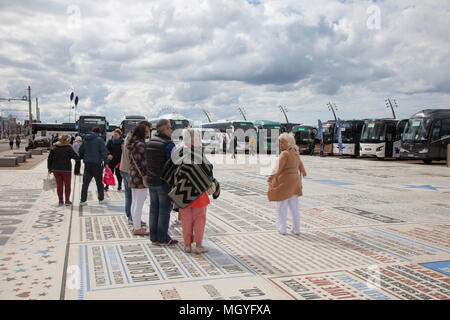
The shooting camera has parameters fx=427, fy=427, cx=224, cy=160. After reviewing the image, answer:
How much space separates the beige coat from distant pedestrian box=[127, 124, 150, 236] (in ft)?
6.77

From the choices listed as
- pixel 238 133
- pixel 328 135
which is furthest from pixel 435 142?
pixel 238 133

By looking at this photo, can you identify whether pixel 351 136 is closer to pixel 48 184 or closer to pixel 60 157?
pixel 60 157

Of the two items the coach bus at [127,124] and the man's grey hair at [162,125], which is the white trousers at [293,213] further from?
the coach bus at [127,124]

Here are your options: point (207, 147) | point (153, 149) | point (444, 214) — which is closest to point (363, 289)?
point (153, 149)

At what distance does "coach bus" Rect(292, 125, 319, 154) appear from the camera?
3981 cm

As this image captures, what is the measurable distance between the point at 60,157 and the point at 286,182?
17.9 ft

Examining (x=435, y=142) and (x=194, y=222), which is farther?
(x=435, y=142)

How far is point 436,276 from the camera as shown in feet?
16.2

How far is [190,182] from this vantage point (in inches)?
220

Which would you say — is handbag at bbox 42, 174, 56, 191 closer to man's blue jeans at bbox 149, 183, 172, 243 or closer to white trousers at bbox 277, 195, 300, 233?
man's blue jeans at bbox 149, 183, 172, 243

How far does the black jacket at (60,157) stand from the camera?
9656mm

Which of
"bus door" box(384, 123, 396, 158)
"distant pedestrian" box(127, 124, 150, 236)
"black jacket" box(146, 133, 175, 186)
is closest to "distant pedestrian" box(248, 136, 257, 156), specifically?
"bus door" box(384, 123, 396, 158)

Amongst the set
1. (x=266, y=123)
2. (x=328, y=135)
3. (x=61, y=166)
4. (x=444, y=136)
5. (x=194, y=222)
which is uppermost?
(x=266, y=123)

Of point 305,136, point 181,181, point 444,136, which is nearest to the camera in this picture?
point 181,181
